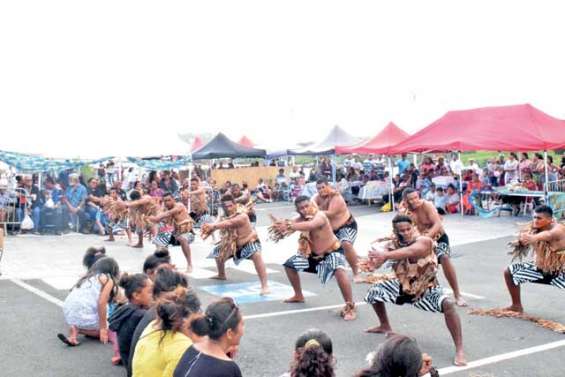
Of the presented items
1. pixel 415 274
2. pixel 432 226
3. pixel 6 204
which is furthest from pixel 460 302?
pixel 6 204

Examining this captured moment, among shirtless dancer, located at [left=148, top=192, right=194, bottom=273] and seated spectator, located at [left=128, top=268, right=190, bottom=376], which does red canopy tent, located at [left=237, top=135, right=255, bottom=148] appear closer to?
shirtless dancer, located at [left=148, top=192, right=194, bottom=273]

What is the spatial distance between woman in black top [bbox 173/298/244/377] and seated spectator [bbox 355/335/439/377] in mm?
869

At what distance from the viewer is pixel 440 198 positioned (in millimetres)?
21781

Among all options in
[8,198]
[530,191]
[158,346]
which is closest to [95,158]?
[8,198]

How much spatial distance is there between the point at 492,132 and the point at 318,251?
39.1 feet

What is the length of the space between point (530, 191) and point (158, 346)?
1656cm

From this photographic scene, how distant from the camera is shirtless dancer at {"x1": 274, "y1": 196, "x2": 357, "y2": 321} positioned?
28.6 ft

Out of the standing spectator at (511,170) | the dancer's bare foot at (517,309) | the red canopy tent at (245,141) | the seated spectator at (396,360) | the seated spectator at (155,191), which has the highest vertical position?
the red canopy tent at (245,141)

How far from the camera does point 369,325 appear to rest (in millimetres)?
8312

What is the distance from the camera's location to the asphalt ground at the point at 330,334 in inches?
266

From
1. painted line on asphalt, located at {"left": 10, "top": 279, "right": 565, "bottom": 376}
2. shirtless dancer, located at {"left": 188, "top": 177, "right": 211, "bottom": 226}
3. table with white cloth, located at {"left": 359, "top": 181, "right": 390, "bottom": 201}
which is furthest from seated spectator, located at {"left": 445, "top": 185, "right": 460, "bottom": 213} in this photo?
painted line on asphalt, located at {"left": 10, "top": 279, "right": 565, "bottom": 376}

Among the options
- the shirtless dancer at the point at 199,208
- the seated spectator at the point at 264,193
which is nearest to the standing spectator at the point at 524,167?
the seated spectator at the point at 264,193

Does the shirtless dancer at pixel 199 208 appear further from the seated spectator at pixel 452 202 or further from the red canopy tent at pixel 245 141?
the red canopy tent at pixel 245 141

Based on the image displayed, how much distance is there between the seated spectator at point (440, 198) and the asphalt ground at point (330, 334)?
1064cm
